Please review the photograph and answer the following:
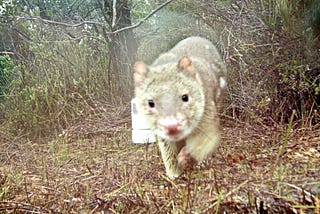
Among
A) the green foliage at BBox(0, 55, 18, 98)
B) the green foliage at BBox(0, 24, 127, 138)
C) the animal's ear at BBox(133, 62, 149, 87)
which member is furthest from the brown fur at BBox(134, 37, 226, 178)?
the green foliage at BBox(0, 55, 18, 98)

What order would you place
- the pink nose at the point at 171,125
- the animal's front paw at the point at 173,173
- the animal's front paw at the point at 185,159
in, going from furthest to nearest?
the animal's front paw at the point at 185,159 < the animal's front paw at the point at 173,173 < the pink nose at the point at 171,125

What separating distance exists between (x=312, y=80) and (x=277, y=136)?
79cm

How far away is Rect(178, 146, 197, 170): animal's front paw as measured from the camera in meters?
2.09

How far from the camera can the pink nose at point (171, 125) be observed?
1.75 meters

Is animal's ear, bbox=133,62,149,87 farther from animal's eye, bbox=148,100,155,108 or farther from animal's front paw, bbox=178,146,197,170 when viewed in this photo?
animal's front paw, bbox=178,146,197,170

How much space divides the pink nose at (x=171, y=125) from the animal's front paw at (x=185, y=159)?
0.36 m

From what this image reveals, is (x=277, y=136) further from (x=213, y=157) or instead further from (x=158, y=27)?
(x=158, y=27)

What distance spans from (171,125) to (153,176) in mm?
295

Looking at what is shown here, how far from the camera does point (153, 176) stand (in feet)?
6.30

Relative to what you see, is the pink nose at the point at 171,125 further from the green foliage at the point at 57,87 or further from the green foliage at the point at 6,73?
the green foliage at the point at 6,73

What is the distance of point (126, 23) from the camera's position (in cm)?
215

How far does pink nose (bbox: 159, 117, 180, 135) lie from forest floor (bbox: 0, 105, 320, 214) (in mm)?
198

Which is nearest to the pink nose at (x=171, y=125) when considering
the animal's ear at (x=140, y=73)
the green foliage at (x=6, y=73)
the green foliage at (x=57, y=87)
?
the animal's ear at (x=140, y=73)

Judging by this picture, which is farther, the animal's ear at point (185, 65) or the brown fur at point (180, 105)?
the animal's ear at point (185, 65)
